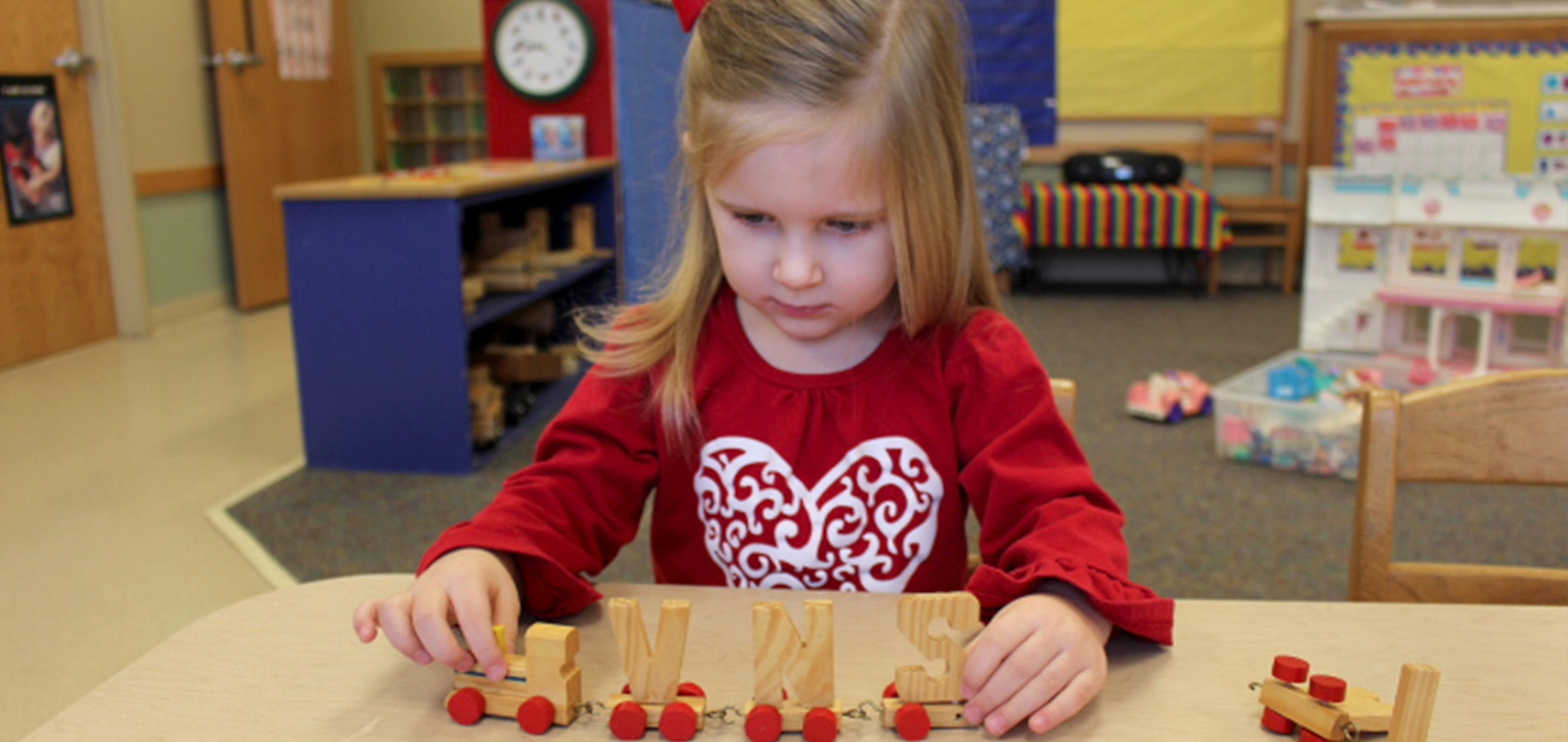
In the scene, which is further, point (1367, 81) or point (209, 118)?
point (1367, 81)

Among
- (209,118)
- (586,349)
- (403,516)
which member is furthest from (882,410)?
(209,118)

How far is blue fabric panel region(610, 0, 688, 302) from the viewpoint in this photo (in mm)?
3703

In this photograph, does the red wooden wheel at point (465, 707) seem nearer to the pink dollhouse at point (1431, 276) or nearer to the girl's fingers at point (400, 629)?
the girl's fingers at point (400, 629)

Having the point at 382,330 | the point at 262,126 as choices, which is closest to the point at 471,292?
the point at 382,330

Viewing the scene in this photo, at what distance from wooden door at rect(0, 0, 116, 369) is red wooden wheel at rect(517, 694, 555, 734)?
403 centimetres

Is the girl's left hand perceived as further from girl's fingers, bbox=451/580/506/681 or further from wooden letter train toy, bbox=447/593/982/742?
girl's fingers, bbox=451/580/506/681

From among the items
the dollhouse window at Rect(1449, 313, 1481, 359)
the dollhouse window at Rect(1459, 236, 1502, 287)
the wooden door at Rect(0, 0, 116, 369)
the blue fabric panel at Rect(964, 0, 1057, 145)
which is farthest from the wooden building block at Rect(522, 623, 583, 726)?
the blue fabric panel at Rect(964, 0, 1057, 145)

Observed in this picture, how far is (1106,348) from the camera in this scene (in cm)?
456

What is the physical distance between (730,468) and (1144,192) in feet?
16.3

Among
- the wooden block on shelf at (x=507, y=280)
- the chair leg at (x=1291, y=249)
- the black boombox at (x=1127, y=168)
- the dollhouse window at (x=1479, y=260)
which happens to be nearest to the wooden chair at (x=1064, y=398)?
the wooden block on shelf at (x=507, y=280)

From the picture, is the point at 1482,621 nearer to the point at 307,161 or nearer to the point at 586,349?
the point at 586,349

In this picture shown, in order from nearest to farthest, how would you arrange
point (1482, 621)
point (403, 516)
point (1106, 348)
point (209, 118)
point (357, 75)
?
point (1482, 621)
point (403, 516)
point (1106, 348)
point (209, 118)
point (357, 75)

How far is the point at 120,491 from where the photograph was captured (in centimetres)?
284

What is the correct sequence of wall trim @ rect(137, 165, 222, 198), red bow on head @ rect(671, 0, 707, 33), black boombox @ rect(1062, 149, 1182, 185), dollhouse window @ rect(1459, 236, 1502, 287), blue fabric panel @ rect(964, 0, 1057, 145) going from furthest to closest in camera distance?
blue fabric panel @ rect(964, 0, 1057, 145) → black boombox @ rect(1062, 149, 1182, 185) → dollhouse window @ rect(1459, 236, 1502, 287) → wall trim @ rect(137, 165, 222, 198) → red bow on head @ rect(671, 0, 707, 33)
